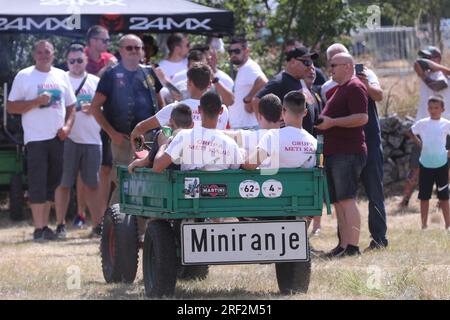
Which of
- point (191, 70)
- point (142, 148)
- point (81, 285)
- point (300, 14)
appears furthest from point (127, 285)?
point (300, 14)

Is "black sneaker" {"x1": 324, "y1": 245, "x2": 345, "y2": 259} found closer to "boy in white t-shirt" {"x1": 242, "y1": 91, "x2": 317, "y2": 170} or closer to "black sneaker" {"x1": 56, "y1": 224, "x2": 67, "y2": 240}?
"boy in white t-shirt" {"x1": 242, "y1": 91, "x2": 317, "y2": 170}

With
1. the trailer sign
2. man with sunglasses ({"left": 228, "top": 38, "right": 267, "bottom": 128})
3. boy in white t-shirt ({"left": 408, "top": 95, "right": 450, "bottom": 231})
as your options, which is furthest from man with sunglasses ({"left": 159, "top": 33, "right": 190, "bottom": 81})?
the trailer sign

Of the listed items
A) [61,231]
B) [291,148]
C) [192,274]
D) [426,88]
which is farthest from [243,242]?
[426,88]

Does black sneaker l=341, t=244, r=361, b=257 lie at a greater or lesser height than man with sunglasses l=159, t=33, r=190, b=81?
lesser

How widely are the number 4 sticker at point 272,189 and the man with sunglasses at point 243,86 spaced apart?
176 inches

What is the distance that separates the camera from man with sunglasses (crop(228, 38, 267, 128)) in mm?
12609

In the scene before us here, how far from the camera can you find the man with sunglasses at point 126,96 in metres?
11.2

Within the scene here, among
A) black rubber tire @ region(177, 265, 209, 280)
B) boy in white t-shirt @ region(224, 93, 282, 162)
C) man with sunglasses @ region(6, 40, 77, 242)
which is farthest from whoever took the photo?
man with sunglasses @ region(6, 40, 77, 242)

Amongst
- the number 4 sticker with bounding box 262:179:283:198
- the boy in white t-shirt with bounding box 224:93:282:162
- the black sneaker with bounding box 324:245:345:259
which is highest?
the boy in white t-shirt with bounding box 224:93:282:162

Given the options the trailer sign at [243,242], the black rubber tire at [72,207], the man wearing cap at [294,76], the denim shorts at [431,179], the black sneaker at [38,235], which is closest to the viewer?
the trailer sign at [243,242]

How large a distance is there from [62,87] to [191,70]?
365cm

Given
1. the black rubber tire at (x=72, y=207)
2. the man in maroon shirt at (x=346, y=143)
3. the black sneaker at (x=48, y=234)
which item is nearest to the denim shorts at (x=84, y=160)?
the black sneaker at (x=48, y=234)

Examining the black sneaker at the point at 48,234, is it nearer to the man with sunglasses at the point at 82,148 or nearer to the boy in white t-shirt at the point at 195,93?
the man with sunglasses at the point at 82,148
